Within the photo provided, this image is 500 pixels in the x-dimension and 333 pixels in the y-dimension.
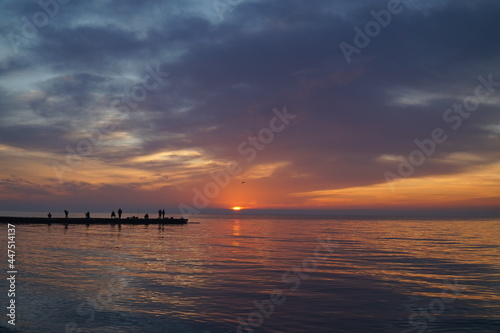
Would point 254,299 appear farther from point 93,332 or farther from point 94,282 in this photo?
point 94,282
